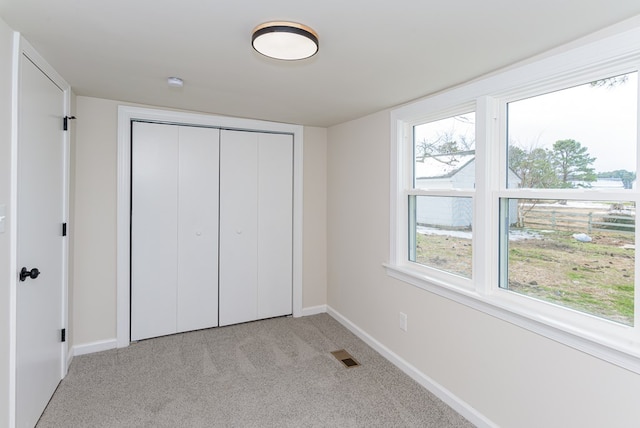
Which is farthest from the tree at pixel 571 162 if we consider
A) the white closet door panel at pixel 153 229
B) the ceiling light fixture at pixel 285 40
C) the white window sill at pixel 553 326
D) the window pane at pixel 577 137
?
the white closet door panel at pixel 153 229

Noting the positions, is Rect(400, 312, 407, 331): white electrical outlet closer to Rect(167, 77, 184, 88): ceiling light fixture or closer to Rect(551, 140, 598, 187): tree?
Rect(551, 140, 598, 187): tree

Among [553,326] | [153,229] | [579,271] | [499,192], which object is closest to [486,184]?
[499,192]

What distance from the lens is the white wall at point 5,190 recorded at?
1623 millimetres

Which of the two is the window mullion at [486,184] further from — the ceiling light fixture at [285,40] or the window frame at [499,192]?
the ceiling light fixture at [285,40]

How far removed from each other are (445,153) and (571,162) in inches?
35.4

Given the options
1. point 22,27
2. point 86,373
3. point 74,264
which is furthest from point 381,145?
point 86,373

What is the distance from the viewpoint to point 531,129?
1.96 metres

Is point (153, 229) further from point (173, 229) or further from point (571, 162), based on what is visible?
point (571, 162)

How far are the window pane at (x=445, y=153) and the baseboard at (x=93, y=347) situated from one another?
9.89 feet

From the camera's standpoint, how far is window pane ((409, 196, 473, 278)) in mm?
2412

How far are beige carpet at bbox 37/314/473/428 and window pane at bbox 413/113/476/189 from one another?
155 cm

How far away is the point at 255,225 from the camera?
3691mm

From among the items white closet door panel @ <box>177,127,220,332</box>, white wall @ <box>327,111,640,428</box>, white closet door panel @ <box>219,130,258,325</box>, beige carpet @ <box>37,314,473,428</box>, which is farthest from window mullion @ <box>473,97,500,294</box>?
white closet door panel @ <box>177,127,220,332</box>

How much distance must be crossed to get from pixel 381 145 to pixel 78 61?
7.56 feet
